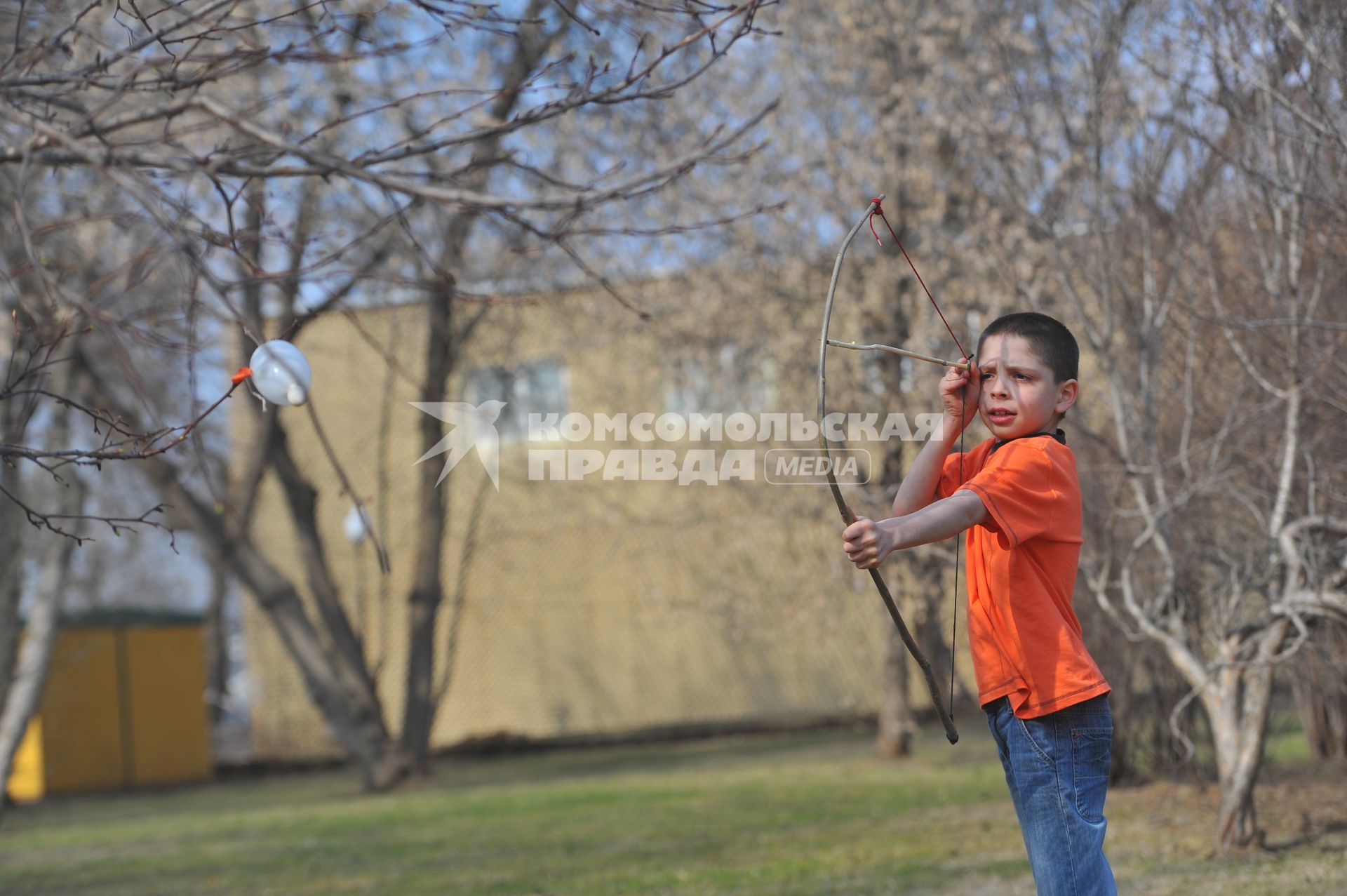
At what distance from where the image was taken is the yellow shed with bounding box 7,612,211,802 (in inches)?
609

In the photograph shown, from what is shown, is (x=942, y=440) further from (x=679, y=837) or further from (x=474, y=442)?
(x=474, y=442)

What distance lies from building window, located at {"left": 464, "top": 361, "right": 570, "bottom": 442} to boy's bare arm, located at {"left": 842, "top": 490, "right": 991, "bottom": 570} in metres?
12.8

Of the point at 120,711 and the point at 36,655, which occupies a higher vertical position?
the point at 36,655

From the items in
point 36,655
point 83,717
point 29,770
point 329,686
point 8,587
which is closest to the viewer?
point 36,655

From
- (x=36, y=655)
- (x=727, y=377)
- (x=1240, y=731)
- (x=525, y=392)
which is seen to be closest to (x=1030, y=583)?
(x=1240, y=731)

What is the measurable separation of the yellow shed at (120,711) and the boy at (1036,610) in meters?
14.6

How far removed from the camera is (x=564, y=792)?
11508 millimetres

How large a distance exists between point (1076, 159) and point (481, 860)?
5.27 meters

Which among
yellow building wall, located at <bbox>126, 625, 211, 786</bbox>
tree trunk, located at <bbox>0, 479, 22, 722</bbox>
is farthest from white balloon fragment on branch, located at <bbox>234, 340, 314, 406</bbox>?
yellow building wall, located at <bbox>126, 625, 211, 786</bbox>

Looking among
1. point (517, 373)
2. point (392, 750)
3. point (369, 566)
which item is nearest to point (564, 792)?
point (392, 750)

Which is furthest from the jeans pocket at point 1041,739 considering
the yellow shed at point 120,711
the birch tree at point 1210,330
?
the yellow shed at point 120,711

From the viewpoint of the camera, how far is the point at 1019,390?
331 centimetres

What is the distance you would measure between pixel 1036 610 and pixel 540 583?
1503 centimetres

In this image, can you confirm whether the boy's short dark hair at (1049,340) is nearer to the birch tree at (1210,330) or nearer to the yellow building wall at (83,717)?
the birch tree at (1210,330)
